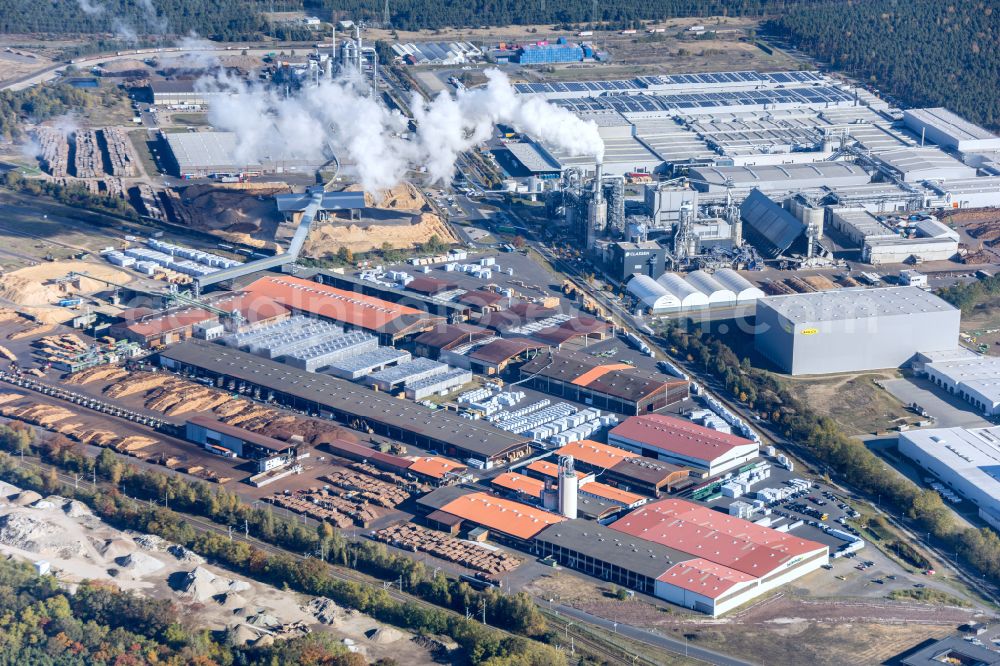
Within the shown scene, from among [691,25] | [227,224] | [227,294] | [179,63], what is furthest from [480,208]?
[691,25]

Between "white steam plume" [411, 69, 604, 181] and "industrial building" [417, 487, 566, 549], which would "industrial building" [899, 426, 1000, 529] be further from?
"white steam plume" [411, 69, 604, 181]

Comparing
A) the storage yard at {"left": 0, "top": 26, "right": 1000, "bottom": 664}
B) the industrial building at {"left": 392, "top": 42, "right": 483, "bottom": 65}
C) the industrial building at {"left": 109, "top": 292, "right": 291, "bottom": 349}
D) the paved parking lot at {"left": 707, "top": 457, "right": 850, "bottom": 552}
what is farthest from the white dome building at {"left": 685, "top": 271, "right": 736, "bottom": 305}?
the industrial building at {"left": 392, "top": 42, "right": 483, "bottom": 65}

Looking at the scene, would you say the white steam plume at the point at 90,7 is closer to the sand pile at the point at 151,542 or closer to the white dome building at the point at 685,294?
the white dome building at the point at 685,294

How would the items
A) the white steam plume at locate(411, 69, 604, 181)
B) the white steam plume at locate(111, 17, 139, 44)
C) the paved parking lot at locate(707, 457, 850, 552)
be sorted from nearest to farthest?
the paved parking lot at locate(707, 457, 850, 552) < the white steam plume at locate(411, 69, 604, 181) < the white steam plume at locate(111, 17, 139, 44)

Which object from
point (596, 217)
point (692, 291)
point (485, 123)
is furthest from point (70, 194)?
point (692, 291)

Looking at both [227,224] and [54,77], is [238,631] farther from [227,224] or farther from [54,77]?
[54,77]
